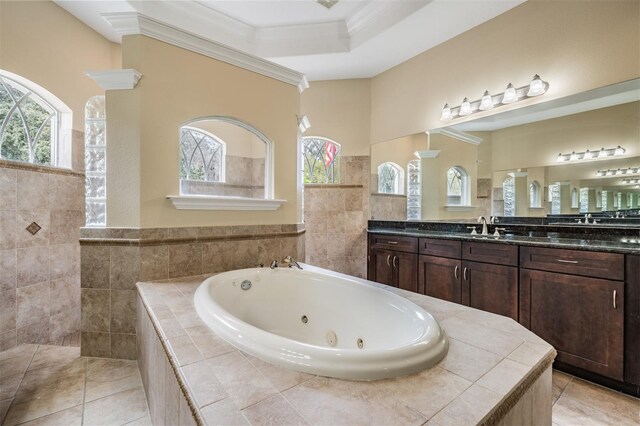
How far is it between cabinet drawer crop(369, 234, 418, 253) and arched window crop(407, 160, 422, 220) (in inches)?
19.5

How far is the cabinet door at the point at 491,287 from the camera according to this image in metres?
2.07

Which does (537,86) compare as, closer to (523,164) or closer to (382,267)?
(523,164)

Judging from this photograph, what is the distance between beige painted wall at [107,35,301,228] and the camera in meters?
1.89

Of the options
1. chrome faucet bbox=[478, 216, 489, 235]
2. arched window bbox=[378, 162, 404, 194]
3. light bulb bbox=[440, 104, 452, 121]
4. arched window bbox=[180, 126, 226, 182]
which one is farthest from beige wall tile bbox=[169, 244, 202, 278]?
light bulb bbox=[440, 104, 452, 121]

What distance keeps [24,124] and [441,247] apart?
3.55 m

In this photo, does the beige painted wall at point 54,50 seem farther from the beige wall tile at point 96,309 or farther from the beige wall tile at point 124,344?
the beige wall tile at point 124,344

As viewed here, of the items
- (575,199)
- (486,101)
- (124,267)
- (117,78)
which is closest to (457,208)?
(575,199)

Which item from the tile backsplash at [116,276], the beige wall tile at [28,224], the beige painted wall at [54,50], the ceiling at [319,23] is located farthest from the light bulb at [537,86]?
the beige wall tile at [28,224]

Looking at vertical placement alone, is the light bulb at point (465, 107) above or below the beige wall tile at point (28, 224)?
above

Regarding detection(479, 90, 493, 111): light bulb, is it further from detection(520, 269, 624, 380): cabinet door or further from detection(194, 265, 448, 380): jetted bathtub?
detection(194, 265, 448, 380): jetted bathtub

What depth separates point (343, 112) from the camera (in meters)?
3.63

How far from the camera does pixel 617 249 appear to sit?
64.4 inches


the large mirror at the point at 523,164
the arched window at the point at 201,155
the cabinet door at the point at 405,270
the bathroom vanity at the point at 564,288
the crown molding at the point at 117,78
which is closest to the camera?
the bathroom vanity at the point at 564,288

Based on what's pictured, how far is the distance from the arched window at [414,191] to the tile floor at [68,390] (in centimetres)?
287
